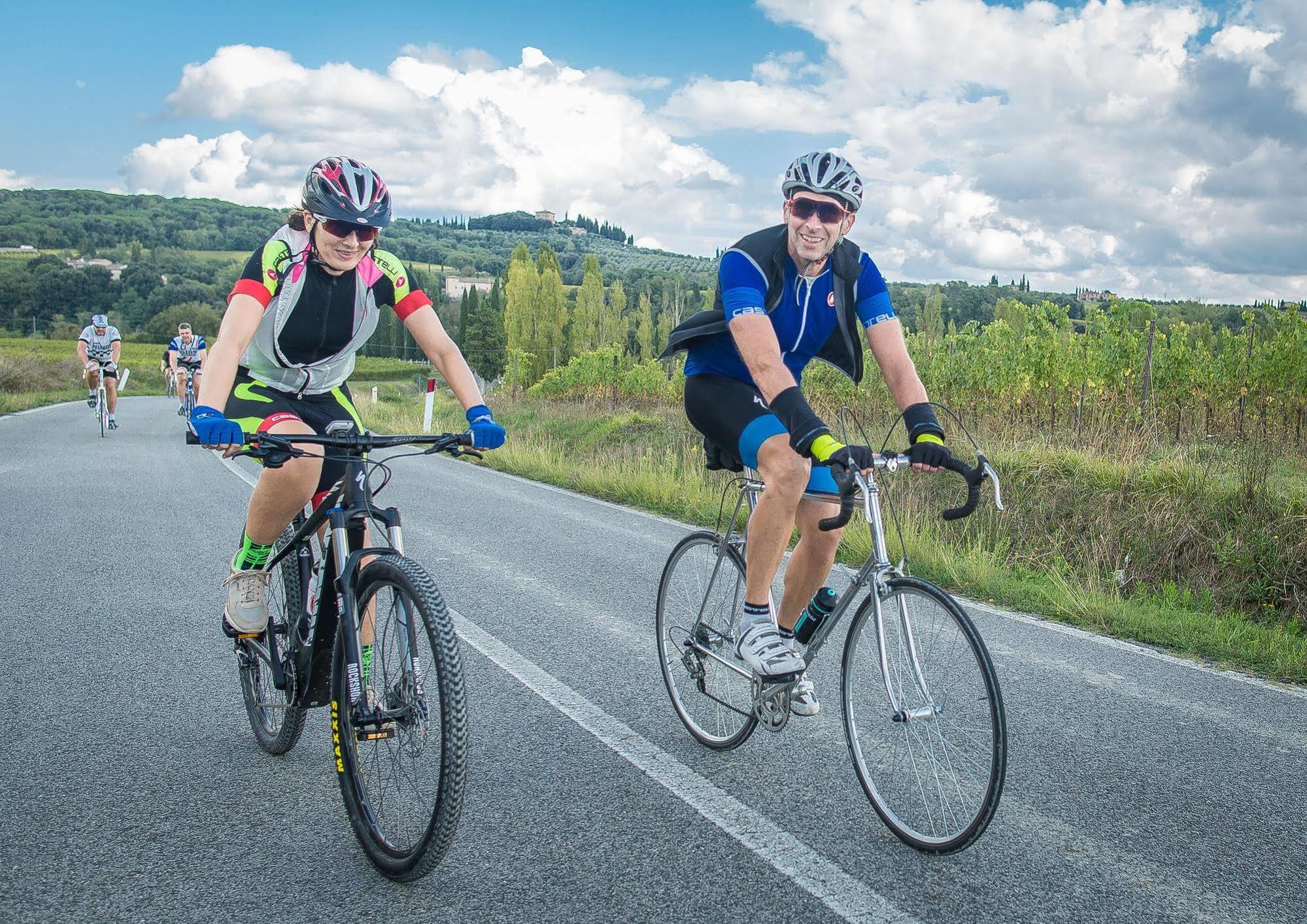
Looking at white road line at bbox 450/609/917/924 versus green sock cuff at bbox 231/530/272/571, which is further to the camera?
green sock cuff at bbox 231/530/272/571

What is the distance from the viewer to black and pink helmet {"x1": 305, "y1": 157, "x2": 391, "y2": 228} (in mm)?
3250

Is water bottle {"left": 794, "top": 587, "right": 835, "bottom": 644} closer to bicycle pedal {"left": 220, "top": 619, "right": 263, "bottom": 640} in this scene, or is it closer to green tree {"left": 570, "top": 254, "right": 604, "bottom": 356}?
bicycle pedal {"left": 220, "top": 619, "right": 263, "bottom": 640}

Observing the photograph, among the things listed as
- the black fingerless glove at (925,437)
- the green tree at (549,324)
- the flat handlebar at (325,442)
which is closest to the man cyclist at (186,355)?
the flat handlebar at (325,442)

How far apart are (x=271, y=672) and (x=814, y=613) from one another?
2064mm

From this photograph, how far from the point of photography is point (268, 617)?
12.1 feet

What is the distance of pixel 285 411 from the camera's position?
3.65m

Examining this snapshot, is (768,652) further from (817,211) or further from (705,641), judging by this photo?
(817,211)

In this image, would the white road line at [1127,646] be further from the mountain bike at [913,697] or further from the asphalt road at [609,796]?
the mountain bike at [913,697]

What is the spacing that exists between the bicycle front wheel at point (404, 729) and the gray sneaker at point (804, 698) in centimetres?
127

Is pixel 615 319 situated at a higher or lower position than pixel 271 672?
higher

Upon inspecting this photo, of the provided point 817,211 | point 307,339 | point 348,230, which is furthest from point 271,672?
point 817,211

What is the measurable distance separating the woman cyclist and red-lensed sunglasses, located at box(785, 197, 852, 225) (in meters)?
1.33

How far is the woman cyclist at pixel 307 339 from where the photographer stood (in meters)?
3.30

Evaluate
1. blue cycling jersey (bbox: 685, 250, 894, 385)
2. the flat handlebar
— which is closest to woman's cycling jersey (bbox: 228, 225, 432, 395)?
the flat handlebar
